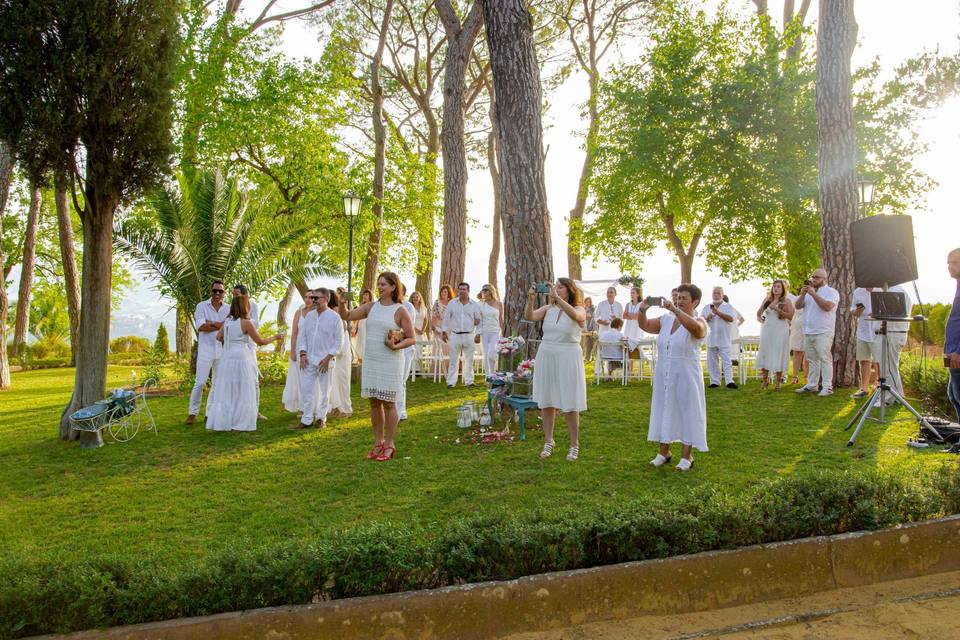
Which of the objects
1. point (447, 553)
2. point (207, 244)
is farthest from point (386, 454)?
point (207, 244)

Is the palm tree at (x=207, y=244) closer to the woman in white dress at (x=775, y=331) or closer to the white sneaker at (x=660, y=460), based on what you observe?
the woman in white dress at (x=775, y=331)

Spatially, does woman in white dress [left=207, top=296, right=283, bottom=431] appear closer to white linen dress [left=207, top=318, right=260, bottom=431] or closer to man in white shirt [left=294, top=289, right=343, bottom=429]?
white linen dress [left=207, top=318, right=260, bottom=431]

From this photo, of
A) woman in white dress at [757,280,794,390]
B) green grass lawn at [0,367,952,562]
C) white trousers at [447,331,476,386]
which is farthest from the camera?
white trousers at [447,331,476,386]

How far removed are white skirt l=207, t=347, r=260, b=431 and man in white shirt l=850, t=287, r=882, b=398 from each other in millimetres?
9735

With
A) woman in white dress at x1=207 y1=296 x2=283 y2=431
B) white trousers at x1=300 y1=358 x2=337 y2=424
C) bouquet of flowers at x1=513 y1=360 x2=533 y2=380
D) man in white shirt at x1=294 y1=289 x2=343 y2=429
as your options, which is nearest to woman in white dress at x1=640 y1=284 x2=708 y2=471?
bouquet of flowers at x1=513 y1=360 x2=533 y2=380

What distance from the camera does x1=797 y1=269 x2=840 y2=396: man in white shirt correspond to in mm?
11594

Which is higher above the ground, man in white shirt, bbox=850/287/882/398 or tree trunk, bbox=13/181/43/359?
tree trunk, bbox=13/181/43/359

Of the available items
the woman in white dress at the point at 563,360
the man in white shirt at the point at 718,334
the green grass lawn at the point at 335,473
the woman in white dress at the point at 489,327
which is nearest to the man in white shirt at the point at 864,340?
the green grass lawn at the point at 335,473

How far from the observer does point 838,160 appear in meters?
12.9

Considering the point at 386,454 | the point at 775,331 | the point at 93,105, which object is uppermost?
the point at 93,105

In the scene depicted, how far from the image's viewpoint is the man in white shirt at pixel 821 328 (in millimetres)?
11594

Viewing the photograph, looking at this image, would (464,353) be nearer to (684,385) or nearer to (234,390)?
(234,390)

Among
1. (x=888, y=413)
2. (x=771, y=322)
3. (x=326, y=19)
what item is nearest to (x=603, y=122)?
(x=326, y=19)

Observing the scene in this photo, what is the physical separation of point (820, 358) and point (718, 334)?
6.46 ft
